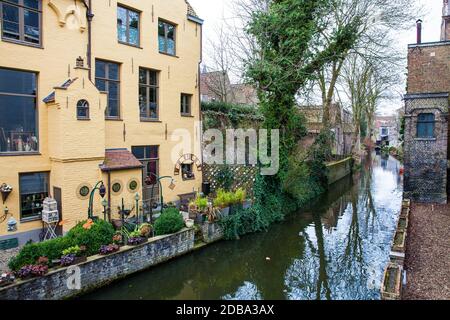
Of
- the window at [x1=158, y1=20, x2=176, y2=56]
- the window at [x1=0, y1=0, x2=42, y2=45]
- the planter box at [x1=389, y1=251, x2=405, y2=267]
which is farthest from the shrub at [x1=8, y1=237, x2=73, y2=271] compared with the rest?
the window at [x1=158, y1=20, x2=176, y2=56]

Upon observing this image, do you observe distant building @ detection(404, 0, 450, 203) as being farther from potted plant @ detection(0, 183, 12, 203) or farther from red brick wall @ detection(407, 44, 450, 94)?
potted plant @ detection(0, 183, 12, 203)

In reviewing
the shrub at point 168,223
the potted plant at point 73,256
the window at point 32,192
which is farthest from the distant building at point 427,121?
the window at point 32,192

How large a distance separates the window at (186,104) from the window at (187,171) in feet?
7.87

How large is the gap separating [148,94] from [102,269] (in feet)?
25.4

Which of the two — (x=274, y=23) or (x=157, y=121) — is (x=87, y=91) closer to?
(x=157, y=121)

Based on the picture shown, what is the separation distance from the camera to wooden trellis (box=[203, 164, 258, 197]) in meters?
14.0

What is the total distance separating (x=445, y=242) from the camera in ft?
34.5

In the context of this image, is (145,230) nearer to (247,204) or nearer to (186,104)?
(247,204)

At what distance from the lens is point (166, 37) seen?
14.0 m

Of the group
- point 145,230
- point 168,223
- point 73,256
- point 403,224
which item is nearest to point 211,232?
point 168,223

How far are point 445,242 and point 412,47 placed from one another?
36.2ft

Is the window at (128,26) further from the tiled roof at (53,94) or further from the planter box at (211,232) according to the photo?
the planter box at (211,232)

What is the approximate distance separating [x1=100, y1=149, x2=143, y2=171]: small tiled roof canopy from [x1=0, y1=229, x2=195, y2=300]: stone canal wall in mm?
3137

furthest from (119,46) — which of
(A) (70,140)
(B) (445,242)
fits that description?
(B) (445,242)
